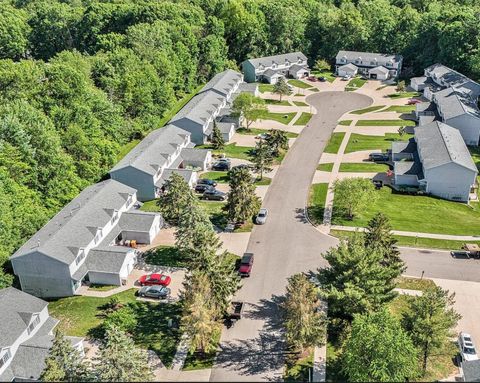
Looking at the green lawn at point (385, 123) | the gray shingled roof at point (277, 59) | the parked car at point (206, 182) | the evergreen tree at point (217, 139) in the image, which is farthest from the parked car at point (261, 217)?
the gray shingled roof at point (277, 59)

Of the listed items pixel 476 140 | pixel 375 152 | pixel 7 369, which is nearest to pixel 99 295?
pixel 7 369

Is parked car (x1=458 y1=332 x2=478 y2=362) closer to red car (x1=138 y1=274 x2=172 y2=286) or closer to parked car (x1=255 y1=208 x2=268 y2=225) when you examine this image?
parked car (x1=255 y1=208 x2=268 y2=225)

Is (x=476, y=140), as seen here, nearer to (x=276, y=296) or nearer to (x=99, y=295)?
(x=276, y=296)

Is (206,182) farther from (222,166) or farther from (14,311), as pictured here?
(14,311)

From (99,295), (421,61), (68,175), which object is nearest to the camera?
(99,295)

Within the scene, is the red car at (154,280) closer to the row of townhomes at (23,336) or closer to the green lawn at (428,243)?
the row of townhomes at (23,336)

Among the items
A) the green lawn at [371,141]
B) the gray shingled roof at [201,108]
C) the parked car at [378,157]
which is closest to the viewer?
the parked car at [378,157]
